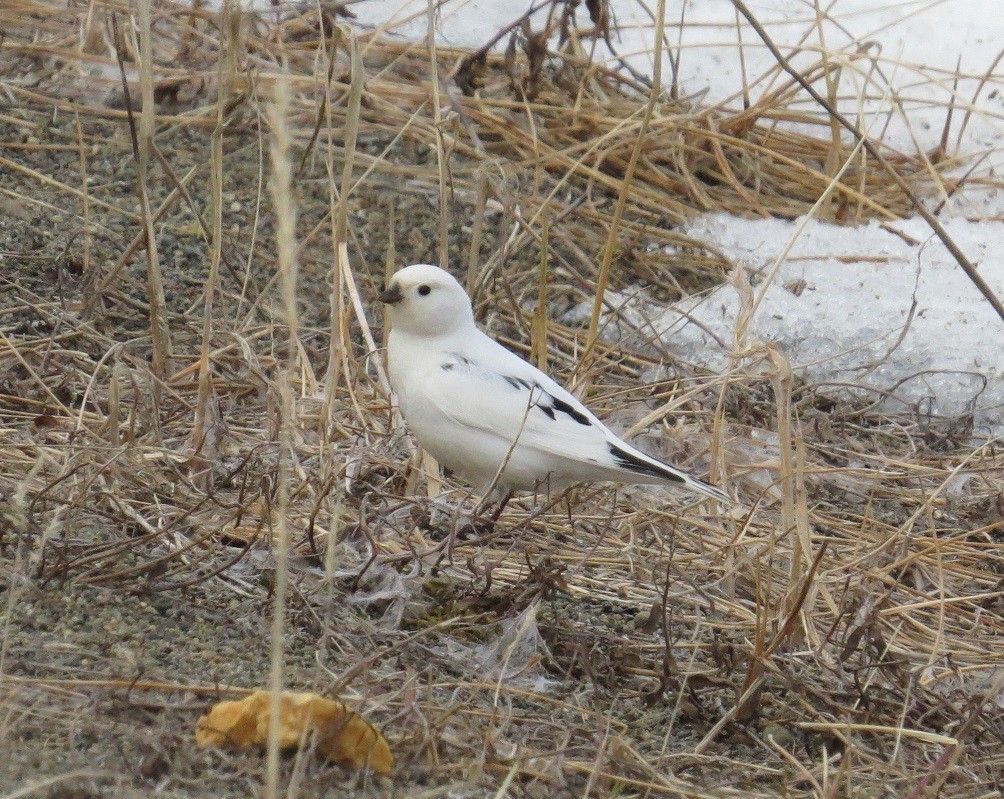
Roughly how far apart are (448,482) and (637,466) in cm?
72

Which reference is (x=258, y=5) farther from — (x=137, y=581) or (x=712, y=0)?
(x=137, y=581)

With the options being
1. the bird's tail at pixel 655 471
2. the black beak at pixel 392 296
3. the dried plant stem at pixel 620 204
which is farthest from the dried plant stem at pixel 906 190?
the black beak at pixel 392 296

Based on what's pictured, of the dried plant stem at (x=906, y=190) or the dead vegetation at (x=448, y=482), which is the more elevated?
the dried plant stem at (x=906, y=190)

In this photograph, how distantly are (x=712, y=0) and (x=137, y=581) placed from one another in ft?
15.9

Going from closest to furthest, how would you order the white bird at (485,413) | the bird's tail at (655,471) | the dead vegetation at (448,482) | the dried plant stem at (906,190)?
1. the dead vegetation at (448,482)
2. the dried plant stem at (906,190)
3. the bird's tail at (655,471)
4. the white bird at (485,413)

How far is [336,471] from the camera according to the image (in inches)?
132

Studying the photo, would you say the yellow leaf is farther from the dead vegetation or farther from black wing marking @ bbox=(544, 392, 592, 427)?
black wing marking @ bbox=(544, 392, 592, 427)

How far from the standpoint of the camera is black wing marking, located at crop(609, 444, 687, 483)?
3262 mm

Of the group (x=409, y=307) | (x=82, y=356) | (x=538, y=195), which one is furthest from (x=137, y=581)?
(x=538, y=195)

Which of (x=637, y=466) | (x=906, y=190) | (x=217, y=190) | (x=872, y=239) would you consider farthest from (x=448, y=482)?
(x=872, y=239)

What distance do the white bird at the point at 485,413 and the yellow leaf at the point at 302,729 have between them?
1233mm

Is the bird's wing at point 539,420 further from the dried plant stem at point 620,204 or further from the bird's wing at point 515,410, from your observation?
the dried plant stem at point 620,204

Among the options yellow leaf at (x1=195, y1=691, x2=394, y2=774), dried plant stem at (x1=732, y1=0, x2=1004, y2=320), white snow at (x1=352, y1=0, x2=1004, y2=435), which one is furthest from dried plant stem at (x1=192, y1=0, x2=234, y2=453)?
white snow at (x1=352, y1=0, x2=1004, y2=435)

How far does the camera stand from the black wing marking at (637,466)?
10.7 ft
